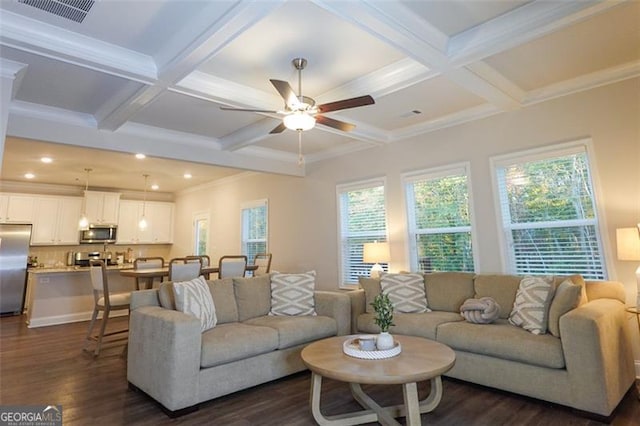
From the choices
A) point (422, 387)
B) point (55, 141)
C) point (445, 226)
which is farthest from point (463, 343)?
point (55, 141)

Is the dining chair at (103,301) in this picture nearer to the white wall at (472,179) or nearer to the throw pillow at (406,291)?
the white wall at (472,179)

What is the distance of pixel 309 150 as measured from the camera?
5.65 m

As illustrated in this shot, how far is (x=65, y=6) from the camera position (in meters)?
2.22

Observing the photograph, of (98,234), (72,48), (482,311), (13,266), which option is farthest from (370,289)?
(13,266)

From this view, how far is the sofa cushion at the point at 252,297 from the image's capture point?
3756mm

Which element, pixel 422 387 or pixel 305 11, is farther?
pixel 422 387

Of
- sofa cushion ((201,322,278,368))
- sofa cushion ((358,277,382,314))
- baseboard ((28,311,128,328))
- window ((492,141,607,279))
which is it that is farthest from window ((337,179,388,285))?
baseboard ((28,311,128,328))

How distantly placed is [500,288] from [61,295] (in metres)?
7.07

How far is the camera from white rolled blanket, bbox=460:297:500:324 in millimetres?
3127

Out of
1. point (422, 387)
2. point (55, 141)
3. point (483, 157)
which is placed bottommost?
point (422, 387)

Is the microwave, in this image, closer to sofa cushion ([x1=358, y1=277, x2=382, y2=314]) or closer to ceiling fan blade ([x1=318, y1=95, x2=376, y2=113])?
sofa cushion ([x1=358, y1=277, x2=382, y2=314])

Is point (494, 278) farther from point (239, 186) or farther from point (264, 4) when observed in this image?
point (239, 186)

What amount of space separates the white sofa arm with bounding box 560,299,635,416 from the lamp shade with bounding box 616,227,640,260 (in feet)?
1.64

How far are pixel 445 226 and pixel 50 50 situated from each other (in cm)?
432
